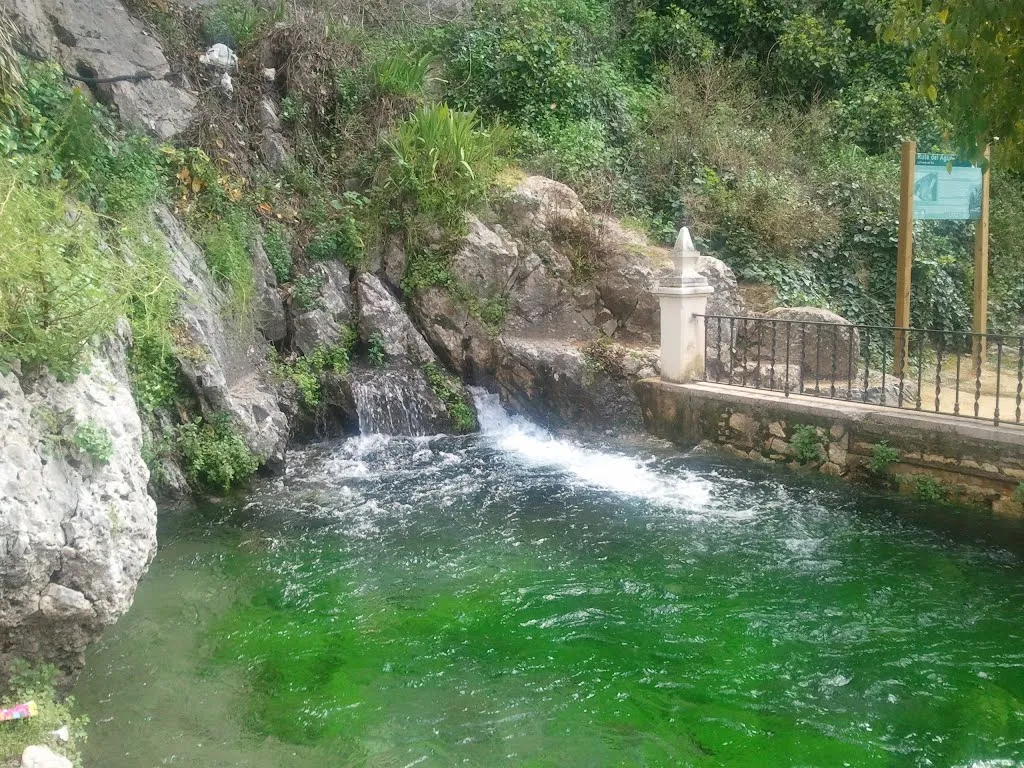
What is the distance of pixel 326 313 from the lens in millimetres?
11133

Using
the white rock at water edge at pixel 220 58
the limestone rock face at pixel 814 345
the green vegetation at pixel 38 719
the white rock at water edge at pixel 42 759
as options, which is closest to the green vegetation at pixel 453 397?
the limestone rock face at pixel 814 345

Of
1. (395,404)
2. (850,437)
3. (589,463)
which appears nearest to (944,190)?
(850,437)

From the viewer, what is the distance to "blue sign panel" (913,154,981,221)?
32.1 feet

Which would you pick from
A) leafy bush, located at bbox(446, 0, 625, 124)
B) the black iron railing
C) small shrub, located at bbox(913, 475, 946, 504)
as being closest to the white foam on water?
the black iron railing

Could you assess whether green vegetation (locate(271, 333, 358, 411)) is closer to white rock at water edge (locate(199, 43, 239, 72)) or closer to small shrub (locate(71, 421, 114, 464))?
white rock at water edge (locate(199, 43, 239, 72))

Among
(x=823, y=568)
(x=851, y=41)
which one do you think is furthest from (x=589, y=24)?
(x=823, y=568)

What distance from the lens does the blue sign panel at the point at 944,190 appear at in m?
9.80

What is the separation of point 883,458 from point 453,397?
17.0 ft

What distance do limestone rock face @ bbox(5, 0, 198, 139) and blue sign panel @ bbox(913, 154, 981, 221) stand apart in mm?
9047

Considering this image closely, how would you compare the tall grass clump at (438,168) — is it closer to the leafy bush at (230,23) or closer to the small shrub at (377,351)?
the small shrub at (377,351)

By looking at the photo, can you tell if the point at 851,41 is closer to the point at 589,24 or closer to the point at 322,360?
the point at 589,24

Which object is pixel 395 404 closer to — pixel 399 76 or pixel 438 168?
pixel 438 168

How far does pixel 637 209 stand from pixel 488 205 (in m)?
2.77

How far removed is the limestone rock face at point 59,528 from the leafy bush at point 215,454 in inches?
139
